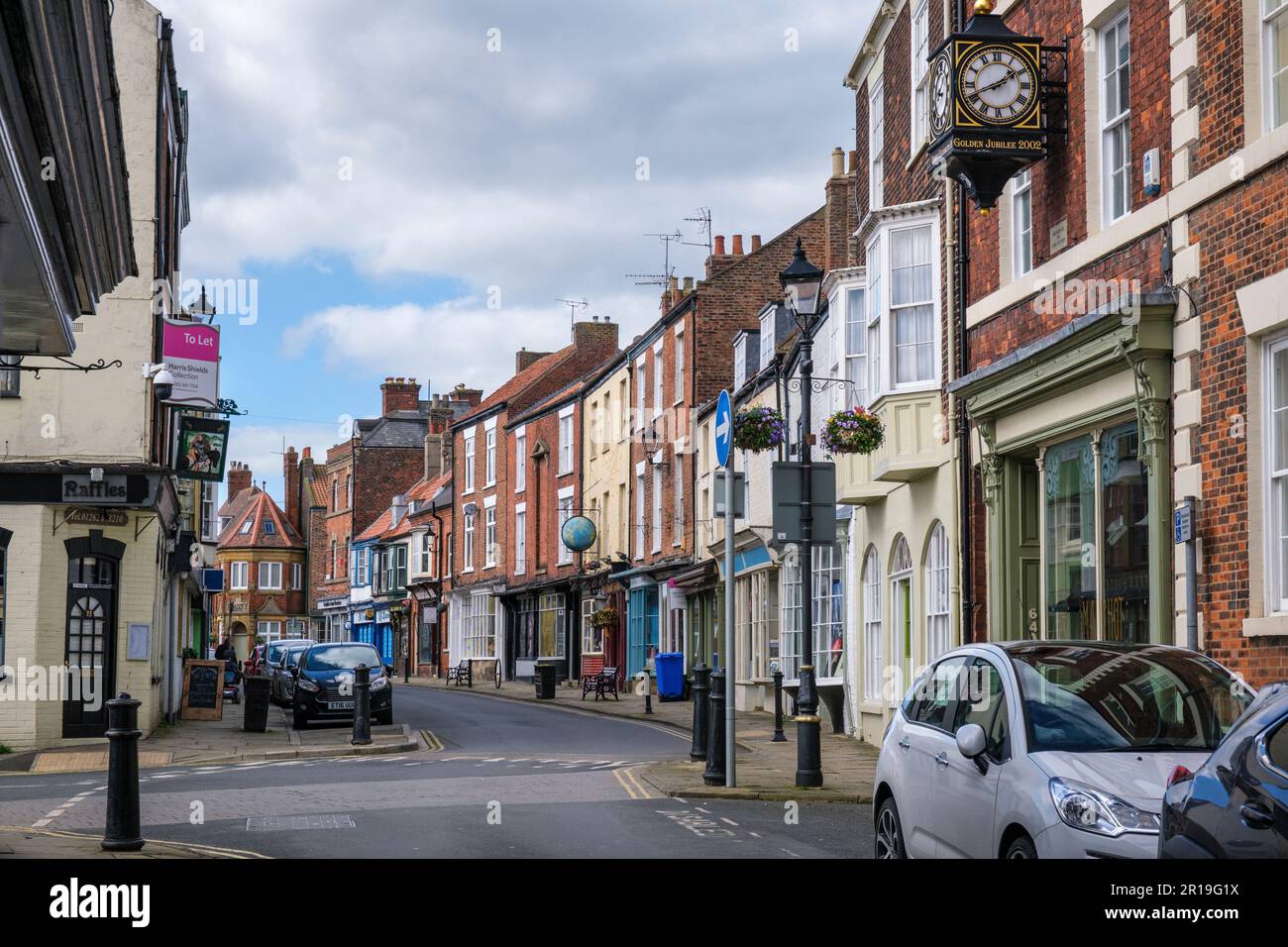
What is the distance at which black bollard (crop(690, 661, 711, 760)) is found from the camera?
18.9m

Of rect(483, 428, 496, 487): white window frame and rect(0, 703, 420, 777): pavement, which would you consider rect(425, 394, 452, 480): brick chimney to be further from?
rect(0, 703, 420, 777): pavement

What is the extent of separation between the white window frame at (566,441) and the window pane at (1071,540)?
116 ft

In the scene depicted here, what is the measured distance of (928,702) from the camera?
9.72m

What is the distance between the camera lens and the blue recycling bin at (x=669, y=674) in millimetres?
39406

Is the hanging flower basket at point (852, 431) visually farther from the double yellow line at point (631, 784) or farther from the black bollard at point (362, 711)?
the black bollard at point (362, 711)

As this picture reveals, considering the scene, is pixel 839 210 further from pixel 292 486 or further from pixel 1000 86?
pixel 292 486

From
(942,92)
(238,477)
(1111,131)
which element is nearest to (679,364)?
(942,92)

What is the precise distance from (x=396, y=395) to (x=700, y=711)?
6324 cm

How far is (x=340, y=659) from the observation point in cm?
3011

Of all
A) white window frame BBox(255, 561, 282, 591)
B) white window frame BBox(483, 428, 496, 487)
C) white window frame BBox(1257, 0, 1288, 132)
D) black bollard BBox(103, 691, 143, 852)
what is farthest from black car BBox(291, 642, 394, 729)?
white window frame BBox(255, 561, 282, 591)
